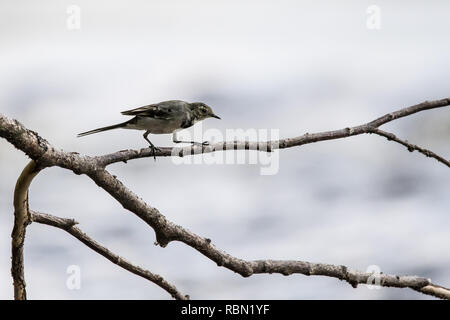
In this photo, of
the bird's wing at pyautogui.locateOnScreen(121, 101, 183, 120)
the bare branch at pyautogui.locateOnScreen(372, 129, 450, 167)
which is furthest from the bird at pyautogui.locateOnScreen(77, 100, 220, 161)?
the bare branch at pyautogui.locateOnScreen(372, 129, 450, 167)

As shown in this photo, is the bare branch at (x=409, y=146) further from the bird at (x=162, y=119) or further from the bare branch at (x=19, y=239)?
the bare branch at (x=19, y=239)

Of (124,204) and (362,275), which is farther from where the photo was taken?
(362,275)

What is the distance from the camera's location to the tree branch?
4.79 meters

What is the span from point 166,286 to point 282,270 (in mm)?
1449

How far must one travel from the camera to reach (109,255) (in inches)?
257

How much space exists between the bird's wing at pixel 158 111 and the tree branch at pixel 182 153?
5.94 ft

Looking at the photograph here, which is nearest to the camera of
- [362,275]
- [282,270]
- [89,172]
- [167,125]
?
[89,172]

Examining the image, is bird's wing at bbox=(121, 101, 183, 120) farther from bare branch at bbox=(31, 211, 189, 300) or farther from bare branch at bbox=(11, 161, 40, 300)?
bare branch at bbox=(11, 161, 40, 300)

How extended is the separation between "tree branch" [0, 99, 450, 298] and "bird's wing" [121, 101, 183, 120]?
1810mm

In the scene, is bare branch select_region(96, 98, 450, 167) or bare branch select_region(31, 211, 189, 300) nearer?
bare branch select_region(96, 98, 450, 167)
